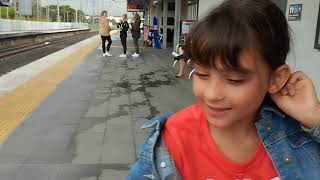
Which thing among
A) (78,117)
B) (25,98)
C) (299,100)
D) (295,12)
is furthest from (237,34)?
(25,98)

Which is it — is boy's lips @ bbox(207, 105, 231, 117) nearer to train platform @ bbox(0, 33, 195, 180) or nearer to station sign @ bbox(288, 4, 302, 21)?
train platform @ bbox(0, 33, 195, 180)

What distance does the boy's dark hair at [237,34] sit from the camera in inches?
44.4

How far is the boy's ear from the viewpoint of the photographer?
48.8 inches

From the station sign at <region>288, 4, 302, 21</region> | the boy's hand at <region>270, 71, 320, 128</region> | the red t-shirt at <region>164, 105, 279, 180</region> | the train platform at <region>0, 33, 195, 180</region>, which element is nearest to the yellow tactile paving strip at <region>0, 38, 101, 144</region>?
the train platform at <region>0, 33, 195, 180</region>

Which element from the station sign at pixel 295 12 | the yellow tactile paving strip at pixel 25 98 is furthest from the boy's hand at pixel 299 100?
the station sign at pixel 295 12

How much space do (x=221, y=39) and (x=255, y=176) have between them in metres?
0.39

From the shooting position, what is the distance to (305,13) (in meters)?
6.28

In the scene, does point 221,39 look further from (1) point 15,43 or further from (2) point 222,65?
(1) point 15,43

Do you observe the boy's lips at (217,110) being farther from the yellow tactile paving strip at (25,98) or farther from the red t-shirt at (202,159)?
the yellow tactile paving strip at (25,98)

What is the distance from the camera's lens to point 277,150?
1.22m

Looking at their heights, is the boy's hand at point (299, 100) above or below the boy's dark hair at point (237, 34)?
below

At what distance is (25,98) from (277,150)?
23.7 feet

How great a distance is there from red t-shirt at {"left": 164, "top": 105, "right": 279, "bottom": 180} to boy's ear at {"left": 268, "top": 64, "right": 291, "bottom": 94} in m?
0.16

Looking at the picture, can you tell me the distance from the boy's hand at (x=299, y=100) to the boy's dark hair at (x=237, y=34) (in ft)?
0.35
